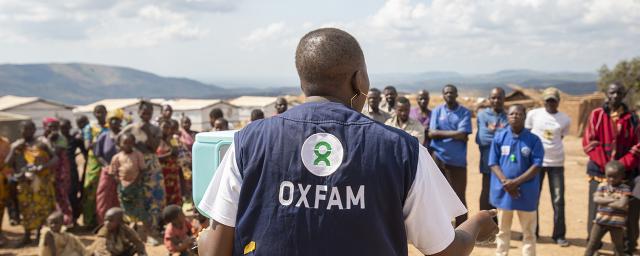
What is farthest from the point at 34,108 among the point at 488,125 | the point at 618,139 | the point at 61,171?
the point at 618,139

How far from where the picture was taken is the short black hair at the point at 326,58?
1.52 m

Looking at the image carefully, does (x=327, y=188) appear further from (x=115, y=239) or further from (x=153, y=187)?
(x=153, y=187)

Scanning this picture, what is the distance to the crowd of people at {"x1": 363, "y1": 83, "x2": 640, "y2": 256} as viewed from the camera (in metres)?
4.95

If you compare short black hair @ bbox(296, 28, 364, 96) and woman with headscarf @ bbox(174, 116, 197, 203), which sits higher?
short black hair @ bbox(296, 28, 364, 96)

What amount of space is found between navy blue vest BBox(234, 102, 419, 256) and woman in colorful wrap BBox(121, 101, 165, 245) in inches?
197

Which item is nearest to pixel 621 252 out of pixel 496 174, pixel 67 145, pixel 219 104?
pixel 496 174

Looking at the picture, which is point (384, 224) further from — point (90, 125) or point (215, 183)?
point (90, 125)

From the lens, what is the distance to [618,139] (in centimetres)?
542

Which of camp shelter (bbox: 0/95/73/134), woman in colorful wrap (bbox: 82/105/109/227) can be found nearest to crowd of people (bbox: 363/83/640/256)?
woman in colorful wrap (bbox: 82/105/109/227)

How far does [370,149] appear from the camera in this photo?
56.6 inches

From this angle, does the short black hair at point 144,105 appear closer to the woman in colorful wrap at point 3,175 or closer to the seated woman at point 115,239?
the woman in colorful wrap at point 3,175

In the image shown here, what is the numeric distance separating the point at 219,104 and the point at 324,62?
19.1 m

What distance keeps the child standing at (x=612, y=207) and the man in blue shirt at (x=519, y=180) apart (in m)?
0.73

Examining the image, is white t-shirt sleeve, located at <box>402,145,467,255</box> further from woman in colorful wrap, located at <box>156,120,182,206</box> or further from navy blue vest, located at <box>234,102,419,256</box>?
woman in colorful wrap, located at <box>156,120,182,206</box>
